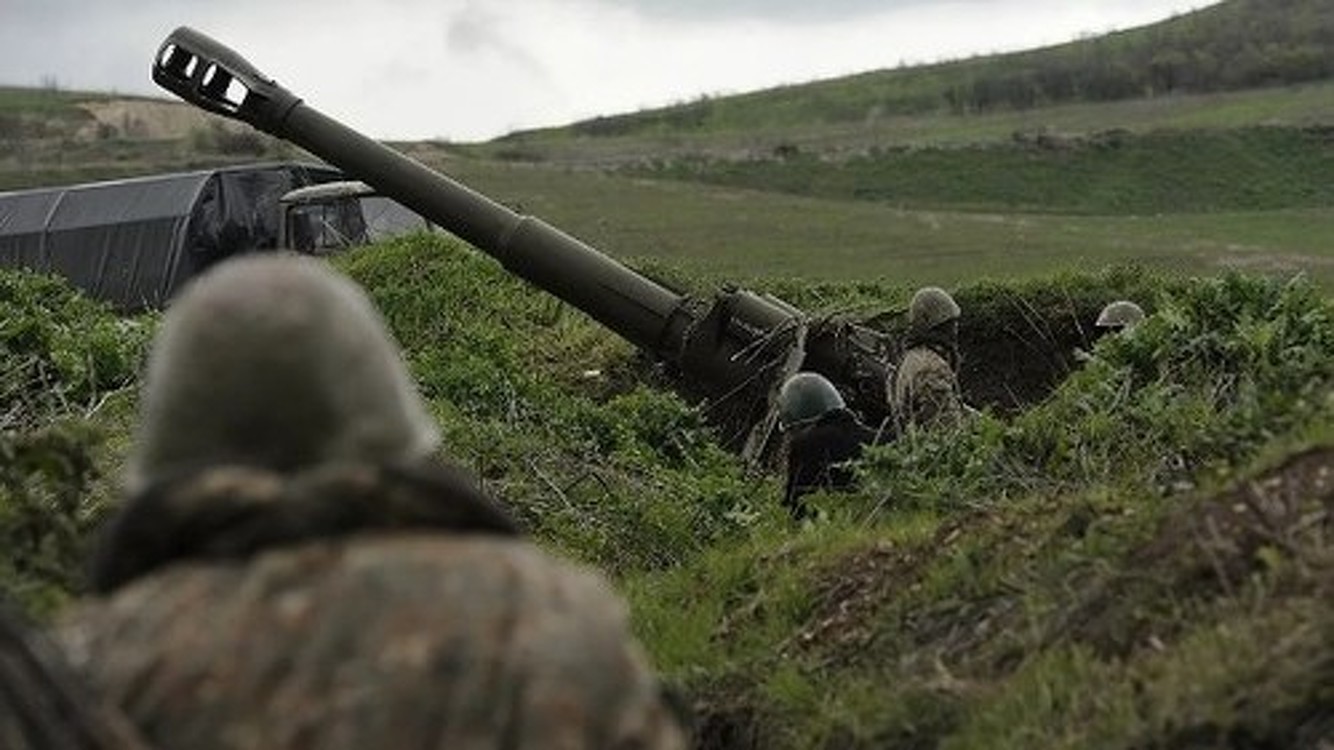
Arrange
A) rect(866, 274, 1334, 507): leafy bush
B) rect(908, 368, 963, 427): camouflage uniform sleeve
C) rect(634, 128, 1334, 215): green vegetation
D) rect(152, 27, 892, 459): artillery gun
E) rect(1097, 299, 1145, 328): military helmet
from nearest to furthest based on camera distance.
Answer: rect(866, 274, 1334, 507): leafy bush → rect(908, 368, 963, 427): camouflage uniform sleeve → rect(152, 27, 892, 459): artillery gun → rect(1097, 299, 1145, 328): military helmet → rect(634, 128, 1334, 215): green vegetation

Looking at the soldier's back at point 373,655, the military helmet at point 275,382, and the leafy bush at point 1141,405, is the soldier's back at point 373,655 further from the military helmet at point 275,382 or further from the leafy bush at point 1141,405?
the leafy bush at point 1141,405

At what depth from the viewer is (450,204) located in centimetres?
1481

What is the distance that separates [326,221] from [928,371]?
1078 centimetres

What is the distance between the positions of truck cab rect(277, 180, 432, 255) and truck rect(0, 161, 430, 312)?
1.26ft

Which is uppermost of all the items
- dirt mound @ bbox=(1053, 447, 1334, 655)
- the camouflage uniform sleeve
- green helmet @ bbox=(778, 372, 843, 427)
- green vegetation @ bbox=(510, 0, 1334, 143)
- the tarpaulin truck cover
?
dirt mound @ bbox=(1053, 447, 1334, 655)

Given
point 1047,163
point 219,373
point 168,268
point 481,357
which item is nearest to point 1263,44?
point 1047,163

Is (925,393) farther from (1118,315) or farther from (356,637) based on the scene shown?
(356,637)

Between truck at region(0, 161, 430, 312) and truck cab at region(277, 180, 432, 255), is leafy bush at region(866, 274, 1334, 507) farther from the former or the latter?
truck at region(0, 161, 430, 312)

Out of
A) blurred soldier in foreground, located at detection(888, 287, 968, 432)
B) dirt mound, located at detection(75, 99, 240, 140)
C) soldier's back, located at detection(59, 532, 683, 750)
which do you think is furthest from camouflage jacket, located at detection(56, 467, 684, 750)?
dirt mound, located at detection(75, 99, 240, 140)

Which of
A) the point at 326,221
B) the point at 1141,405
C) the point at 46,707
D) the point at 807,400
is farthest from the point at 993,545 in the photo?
the point at 326,221

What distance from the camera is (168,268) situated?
79.7 ft

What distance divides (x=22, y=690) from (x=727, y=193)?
148ft

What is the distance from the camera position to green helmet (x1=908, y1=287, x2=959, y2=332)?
11.9 meters

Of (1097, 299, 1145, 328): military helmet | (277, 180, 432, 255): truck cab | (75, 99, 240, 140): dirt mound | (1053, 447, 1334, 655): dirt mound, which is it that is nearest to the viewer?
(1053, 447, 1334, 655): dirt mound
